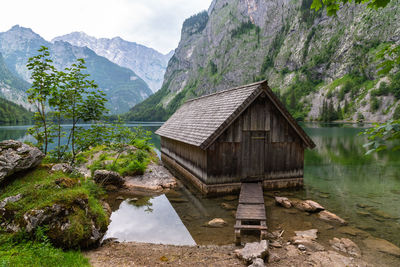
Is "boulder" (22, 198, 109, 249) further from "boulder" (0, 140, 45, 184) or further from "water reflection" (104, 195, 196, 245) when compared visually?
"water reflection" (104, 195, 196, 245)

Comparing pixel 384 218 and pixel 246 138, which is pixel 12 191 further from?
pixel 384 218

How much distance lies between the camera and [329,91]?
120 metres

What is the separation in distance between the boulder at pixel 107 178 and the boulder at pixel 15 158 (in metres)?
7.19

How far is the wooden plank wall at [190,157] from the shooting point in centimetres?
1425

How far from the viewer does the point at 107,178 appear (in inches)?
604

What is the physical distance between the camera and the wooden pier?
8.51m

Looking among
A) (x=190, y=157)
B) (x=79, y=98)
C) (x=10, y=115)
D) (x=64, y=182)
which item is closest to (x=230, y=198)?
(x=190, y=157)

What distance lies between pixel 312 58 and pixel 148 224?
511ft

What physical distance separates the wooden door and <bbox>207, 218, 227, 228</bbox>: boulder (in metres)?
4.43

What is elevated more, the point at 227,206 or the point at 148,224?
the point at 227,206

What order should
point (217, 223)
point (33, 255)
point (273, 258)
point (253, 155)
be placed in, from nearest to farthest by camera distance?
point (33, 255)
point (273, 258)
point (217, 223)
point (253, 155)

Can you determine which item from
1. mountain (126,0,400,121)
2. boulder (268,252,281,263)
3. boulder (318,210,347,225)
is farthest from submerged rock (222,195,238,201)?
mountain (126,0,400,121)

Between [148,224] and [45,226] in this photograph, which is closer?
[45,226]

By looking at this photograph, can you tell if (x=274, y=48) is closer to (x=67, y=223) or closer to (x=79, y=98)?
(x=79, y=98)
